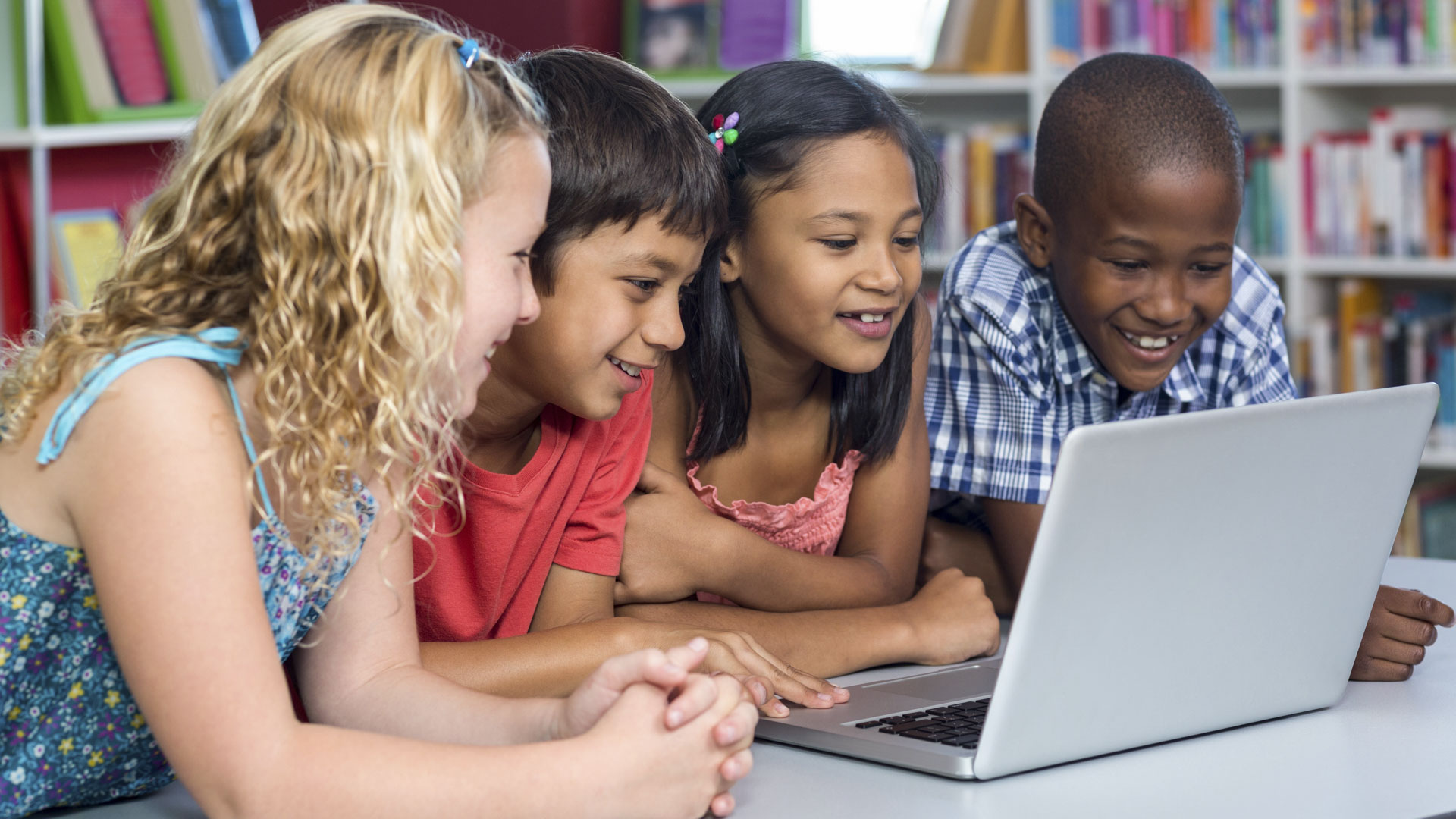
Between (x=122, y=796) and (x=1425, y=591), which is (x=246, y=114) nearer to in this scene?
(x=122, y=796)

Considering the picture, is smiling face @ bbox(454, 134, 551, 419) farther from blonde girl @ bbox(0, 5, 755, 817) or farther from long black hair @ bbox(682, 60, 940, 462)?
long black hair @ bbox(682, 60, 940, 462)

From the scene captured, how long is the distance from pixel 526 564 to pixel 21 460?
0.47 m

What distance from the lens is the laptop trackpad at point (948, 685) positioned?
0.95 m

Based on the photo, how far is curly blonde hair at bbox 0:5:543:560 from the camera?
0.72 metres

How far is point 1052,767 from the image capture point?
2.48 ft

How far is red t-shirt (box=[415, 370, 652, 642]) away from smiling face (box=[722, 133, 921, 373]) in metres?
0.24

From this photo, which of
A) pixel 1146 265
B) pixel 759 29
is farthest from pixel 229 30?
pixel 1146 265

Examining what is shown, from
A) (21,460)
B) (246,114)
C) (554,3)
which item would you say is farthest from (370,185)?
(554,3)

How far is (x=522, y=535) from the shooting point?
112 cm

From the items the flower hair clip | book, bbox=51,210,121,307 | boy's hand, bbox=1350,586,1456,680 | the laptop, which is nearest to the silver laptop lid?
the laptop

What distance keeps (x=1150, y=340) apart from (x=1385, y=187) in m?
1.54

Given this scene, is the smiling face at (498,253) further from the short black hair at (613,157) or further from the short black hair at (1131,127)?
the short black hair at (1131,127)

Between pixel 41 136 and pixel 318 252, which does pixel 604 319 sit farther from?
pixel 41 136

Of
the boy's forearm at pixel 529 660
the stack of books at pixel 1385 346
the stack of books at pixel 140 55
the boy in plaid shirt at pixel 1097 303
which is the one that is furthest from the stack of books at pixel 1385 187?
the boy's forearm at pixel 529 660
